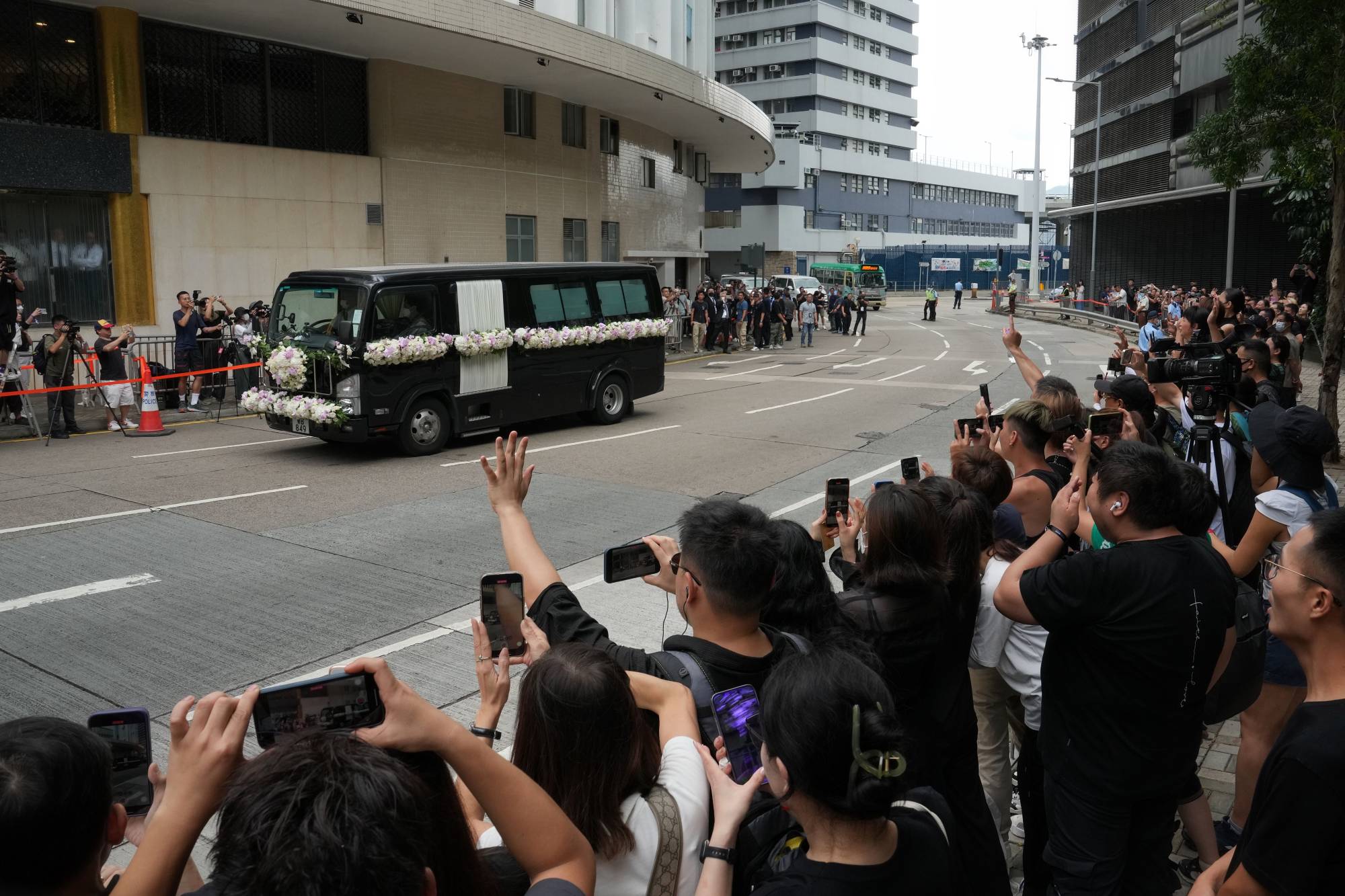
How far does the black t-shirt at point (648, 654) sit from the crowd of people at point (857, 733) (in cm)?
1

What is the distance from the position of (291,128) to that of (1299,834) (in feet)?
83.6

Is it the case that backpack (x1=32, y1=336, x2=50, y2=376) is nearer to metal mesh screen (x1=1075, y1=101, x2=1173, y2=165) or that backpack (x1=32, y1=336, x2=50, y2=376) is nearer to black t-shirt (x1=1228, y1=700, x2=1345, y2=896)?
black t-shirt (x1=1228, y1=700, x2=1345, y2=896)

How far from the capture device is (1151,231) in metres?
49.3

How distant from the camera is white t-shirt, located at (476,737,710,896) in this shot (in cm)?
243

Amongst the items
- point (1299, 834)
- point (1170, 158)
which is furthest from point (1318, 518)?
point (1170, 158)

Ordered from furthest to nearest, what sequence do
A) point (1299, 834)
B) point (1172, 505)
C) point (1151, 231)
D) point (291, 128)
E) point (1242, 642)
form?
point (1151, 231), point (291, 128), point (1242, 642), point (1172, 505), point (1299, 834)

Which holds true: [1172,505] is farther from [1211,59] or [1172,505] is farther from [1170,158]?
[1170,158]

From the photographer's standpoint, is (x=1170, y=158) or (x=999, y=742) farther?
(x=1170, y=158)

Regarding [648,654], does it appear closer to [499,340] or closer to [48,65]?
[499,340]

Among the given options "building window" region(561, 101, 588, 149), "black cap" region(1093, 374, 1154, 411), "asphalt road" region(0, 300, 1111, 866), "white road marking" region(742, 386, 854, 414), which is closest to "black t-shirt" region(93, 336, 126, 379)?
"asphalt road" region(0, 300, 1111, 866)

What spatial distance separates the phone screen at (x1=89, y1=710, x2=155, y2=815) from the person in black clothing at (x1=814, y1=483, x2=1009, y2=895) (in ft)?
7.30

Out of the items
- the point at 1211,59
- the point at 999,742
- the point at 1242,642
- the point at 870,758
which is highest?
the point at 1211,59

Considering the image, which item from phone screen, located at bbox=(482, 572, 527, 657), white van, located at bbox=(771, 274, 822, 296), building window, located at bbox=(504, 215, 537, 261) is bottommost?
phone screen, located at bbox=(482, 572, 527, 657)

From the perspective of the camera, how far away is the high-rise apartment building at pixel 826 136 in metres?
81.2
